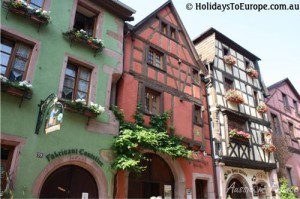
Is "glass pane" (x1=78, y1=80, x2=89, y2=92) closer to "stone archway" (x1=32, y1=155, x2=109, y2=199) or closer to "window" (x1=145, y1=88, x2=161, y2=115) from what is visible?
"stone archway" (x1=32, y1=155, x2=109, y2=199)

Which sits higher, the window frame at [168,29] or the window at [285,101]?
the window frame at [168,29]

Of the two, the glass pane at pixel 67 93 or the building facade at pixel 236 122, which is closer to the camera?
the glass pane at pixel 67 93

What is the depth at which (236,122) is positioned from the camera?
13.9 meters

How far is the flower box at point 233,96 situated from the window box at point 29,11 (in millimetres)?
9541

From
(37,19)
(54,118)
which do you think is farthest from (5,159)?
(37,19)

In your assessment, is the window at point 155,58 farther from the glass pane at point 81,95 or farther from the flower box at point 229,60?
the flower box at point 229,60

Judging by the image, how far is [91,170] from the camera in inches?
294

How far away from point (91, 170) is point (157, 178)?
9.90ft

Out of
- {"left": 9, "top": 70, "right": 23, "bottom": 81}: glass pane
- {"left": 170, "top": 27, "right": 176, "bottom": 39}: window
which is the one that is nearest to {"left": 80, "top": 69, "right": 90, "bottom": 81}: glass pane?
{"left": 9, "top": 70, "right": 23, "bottom": 81}: glass pane

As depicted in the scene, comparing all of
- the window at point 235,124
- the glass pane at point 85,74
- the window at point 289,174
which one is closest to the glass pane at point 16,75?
the glass pane at point 85,74

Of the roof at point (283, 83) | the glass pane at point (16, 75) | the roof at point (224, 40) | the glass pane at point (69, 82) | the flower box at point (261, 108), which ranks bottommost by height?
the glass pane at point (16, 75)

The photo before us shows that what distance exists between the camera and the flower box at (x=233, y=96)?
13.7 meters

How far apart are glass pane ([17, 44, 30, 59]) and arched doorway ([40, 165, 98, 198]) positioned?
3296 mm

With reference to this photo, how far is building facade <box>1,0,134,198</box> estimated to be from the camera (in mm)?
6270
